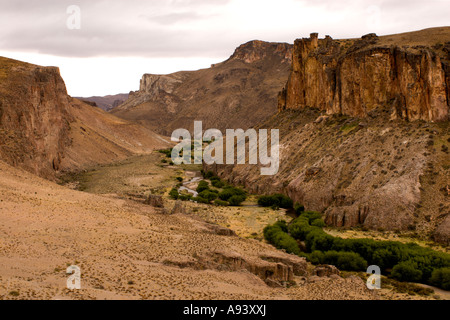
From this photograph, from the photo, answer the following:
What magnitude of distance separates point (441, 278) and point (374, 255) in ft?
15.3

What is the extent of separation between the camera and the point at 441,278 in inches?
1020

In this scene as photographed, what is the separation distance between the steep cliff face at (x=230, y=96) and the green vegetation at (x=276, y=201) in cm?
9820

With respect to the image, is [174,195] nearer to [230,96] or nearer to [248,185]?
[248,185]

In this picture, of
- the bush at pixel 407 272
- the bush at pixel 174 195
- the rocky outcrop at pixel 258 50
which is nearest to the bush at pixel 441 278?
the bush at pixel 407 272

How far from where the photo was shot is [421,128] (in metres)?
43.6

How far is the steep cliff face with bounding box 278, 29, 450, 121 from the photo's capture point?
4450cm

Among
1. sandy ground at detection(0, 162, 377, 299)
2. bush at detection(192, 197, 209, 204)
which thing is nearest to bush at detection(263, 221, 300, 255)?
sandy ground at detection(0, 162, 377, 299)

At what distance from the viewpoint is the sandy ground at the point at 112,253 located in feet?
61.1

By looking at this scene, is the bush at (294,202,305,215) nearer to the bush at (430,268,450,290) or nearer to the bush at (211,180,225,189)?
the bush at (211,180,225,189)

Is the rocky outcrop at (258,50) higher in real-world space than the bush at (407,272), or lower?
higher

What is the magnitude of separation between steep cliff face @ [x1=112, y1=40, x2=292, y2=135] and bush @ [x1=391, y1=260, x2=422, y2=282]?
394 feet

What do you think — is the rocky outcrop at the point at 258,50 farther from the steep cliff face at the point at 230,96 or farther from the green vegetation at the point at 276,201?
the green vegetation at the point at 276,201

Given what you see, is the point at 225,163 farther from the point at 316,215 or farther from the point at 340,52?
the point at 316,215

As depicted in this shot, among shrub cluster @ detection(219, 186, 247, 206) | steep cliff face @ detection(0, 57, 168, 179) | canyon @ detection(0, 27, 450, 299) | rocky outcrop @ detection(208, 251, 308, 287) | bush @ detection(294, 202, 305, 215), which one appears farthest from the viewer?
shrub cluster @ detection(219, 186, 247, 206)
